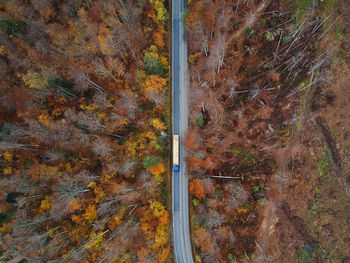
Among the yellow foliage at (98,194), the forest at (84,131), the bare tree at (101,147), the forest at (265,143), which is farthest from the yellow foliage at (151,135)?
the yellow foliage at (98,194)

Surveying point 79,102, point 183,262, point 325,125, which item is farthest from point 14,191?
point 325,125

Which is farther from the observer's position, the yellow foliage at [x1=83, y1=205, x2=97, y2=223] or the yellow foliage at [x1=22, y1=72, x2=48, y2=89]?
the yellow foliage at [x1=83, y1=205, x2=97, y2=223]

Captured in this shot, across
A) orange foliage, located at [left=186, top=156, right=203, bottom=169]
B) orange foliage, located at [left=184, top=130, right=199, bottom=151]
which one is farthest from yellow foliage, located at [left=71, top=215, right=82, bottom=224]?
orange foliage, located at [left=184, top=130, right=199, bottom=151]

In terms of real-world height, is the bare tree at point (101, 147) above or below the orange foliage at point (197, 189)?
above

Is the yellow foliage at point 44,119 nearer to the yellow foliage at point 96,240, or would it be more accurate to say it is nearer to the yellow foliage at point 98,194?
the yellow foliage at point 98,194

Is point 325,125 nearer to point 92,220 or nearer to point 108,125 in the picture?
point 108,125

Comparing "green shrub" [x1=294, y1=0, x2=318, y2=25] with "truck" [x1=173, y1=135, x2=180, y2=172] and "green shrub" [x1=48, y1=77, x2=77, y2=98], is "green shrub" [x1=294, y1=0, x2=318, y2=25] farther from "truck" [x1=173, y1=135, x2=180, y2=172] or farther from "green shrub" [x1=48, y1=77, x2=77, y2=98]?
"green shrub" [x1=48, y1=77, x2=77, y2=98]

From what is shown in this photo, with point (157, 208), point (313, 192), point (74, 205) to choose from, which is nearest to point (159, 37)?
point (157, 208)
